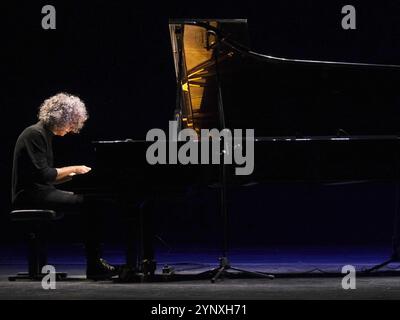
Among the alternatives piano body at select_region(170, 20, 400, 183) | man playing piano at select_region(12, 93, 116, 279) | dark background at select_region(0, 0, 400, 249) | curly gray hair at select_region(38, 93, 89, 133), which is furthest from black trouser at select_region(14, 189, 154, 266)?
dark background at select_region(0, 0, 400, 249)

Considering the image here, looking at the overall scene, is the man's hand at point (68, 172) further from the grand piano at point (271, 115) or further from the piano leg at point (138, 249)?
the piano leg at point (138, 249)

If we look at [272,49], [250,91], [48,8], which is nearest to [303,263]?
[250,91]

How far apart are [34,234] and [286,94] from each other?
1934mm

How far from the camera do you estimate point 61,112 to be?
4594 mm

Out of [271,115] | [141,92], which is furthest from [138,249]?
[141,92]

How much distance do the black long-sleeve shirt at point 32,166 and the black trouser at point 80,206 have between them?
0.04 metres

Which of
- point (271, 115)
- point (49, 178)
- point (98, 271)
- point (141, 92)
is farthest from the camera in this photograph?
point (141, 92)

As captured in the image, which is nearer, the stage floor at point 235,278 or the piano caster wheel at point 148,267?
the stage floor at point 235,278

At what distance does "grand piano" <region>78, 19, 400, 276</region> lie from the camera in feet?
14.0

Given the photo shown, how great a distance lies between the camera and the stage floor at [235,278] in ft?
11.8

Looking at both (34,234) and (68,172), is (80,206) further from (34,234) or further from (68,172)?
(34,234)

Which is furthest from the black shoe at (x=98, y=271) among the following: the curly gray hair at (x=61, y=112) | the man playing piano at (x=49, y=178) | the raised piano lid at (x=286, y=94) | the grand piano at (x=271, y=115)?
the raised piano lid at (x=286, y=94)

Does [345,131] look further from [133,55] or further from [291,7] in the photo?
[133,55]
